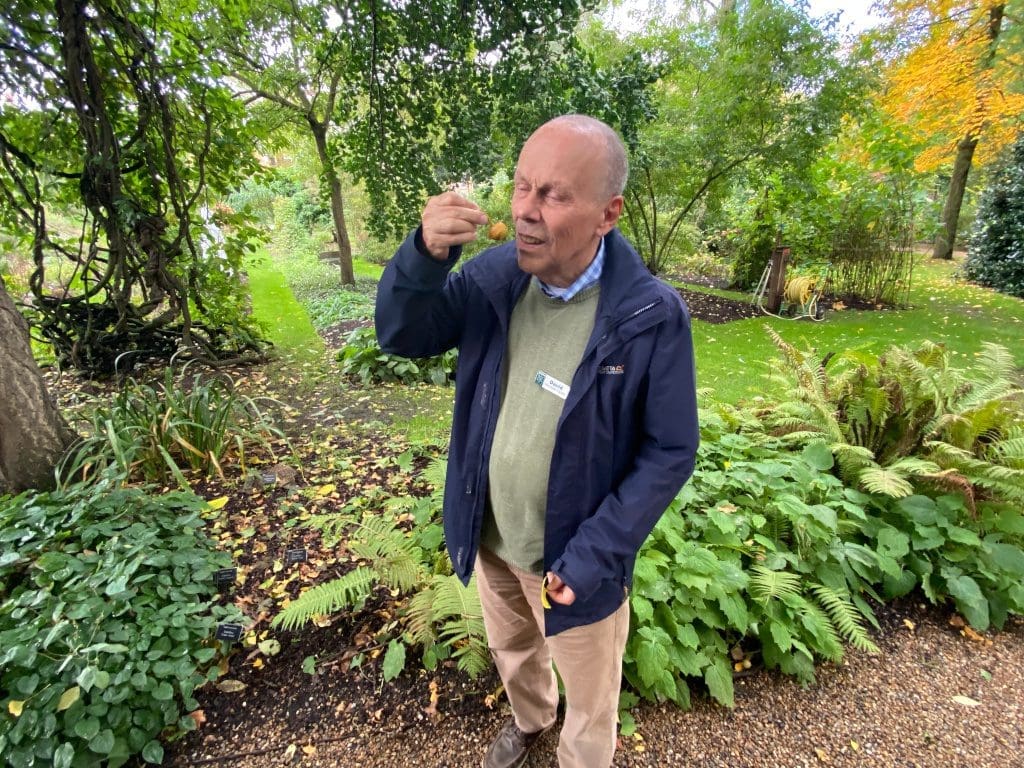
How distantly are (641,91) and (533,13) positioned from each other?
111 centimetres

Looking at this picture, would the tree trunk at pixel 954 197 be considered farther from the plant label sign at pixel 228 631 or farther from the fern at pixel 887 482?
the plant label sign at pixel 228 631

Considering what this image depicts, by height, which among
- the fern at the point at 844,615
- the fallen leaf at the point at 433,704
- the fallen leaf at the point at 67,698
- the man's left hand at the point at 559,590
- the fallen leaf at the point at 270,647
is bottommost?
the fallen leaf at the point at 433,704

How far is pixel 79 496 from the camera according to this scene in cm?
265

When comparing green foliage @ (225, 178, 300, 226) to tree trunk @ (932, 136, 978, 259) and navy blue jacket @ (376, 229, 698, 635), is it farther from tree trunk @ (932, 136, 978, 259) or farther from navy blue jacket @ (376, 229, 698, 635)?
tree trunk @ (932, 136, 978, 259)

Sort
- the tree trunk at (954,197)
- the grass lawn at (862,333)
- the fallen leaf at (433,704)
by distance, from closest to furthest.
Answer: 1. the fallen leaf at (433,704)
2. the grass lawn at (862,333)
3. the tree trunk at (954,197)

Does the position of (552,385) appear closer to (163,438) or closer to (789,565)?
(789,565)

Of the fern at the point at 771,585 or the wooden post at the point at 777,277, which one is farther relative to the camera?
the wooden post at the point at 777,277

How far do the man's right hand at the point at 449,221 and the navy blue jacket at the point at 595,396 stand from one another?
0.17 feet

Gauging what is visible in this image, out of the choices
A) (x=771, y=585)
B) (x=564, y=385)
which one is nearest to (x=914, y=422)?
(x=771, y=585)

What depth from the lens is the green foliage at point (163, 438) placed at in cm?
309

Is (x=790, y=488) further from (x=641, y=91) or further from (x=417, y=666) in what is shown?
(x=641, y=91)

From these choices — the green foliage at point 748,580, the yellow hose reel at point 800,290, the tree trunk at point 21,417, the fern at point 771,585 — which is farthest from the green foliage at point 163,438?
the yellow hose reel at point 800,290

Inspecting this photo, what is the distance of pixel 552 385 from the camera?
1.32 meters

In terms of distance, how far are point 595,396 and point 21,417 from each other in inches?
137
